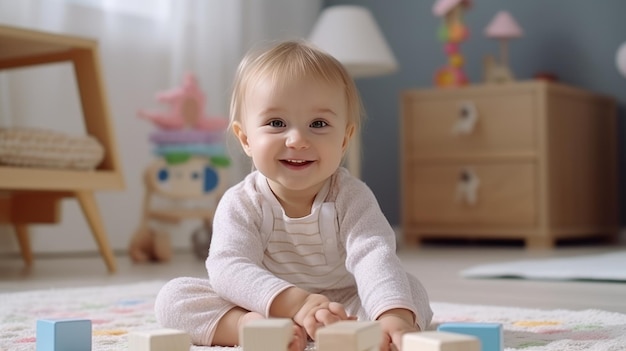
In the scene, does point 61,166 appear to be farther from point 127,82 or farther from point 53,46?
point 127,82

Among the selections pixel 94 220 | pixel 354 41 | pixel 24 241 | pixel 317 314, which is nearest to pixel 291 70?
Answer: pixel 317 314

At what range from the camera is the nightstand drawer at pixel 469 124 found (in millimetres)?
3105

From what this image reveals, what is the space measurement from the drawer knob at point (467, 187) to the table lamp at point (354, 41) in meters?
0.39

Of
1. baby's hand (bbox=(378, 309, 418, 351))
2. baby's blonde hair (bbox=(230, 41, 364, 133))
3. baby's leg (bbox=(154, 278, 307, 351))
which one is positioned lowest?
baby's leg (bbox=(154, 278, 307, 351))

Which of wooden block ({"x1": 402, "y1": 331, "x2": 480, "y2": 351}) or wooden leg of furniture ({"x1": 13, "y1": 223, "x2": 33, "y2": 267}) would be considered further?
wooden leg of furniture ({"x1": 13, "y1": 223, "x2": 33, "y2": 267})

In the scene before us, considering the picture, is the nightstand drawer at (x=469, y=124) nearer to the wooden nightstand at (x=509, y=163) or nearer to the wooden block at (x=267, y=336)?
the wooden nightstand at (x=509, y=163)

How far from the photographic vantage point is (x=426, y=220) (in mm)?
3309

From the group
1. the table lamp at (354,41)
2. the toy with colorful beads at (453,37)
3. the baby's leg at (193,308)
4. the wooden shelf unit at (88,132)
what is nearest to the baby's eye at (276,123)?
the baby's leg at (193,308)

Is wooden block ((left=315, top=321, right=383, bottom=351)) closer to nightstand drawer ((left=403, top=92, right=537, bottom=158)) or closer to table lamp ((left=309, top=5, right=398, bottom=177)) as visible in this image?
table lamp ((left=309, top=5, right=398, bottom=177))

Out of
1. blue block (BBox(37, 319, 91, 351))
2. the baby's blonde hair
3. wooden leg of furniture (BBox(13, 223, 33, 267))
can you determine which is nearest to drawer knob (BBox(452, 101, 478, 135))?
wooden leg of furniture (BBox(13, 223, 33, 267))

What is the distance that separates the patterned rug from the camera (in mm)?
954

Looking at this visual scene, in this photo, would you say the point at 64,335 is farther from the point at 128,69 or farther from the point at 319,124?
the point at 128,69

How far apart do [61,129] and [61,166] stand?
28.1 inches

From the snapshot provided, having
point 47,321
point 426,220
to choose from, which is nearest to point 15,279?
point 47,321
